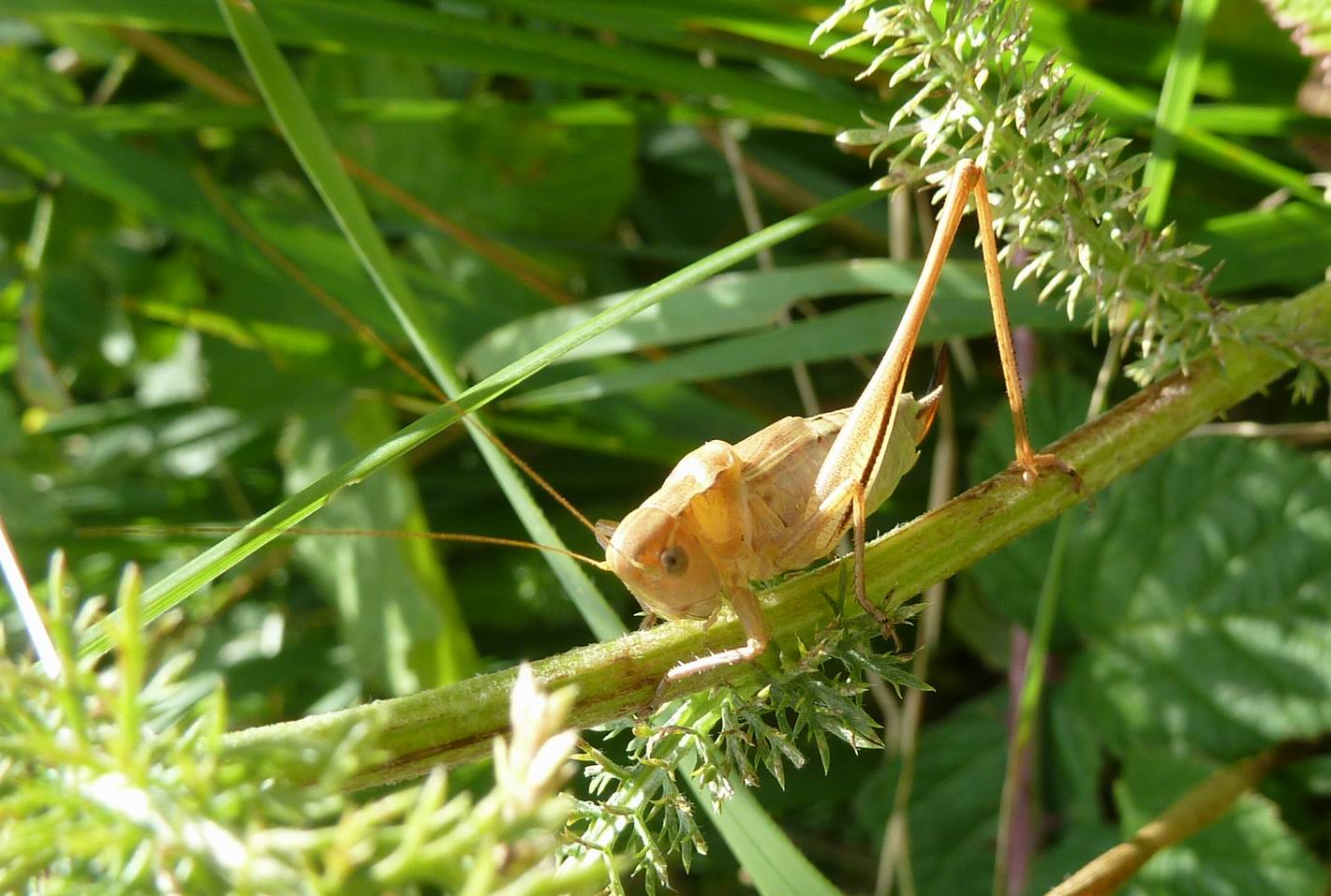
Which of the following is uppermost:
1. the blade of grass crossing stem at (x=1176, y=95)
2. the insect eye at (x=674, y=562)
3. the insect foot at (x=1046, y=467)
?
the blade of grass crossing stem at (x=1176, y=95)

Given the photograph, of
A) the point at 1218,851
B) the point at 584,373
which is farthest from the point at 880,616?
the point at 584,373

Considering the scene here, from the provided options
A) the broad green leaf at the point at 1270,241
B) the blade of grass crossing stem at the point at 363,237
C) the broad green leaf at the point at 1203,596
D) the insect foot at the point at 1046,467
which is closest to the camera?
the insect foot at the point at 1046,467

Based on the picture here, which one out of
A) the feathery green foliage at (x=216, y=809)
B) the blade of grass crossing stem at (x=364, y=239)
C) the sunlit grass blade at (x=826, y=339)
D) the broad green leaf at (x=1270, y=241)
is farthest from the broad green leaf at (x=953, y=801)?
the feathery green foliage at (x=216, y=809)

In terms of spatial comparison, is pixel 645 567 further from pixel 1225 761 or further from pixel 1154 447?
pixel 1225 761

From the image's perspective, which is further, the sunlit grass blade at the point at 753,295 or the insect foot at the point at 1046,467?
the sunlit grass blade at the point at 753,295

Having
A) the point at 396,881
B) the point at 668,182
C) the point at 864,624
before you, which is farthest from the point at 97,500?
the point at 396,881

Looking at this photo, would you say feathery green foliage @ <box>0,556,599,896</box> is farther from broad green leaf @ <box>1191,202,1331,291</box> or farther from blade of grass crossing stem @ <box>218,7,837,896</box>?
broad green leaf @ <box>1191,202,1331,291</box>

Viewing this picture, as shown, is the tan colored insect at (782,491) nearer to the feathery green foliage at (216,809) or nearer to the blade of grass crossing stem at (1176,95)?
the blade of grass crossing stem at (1176,95)
